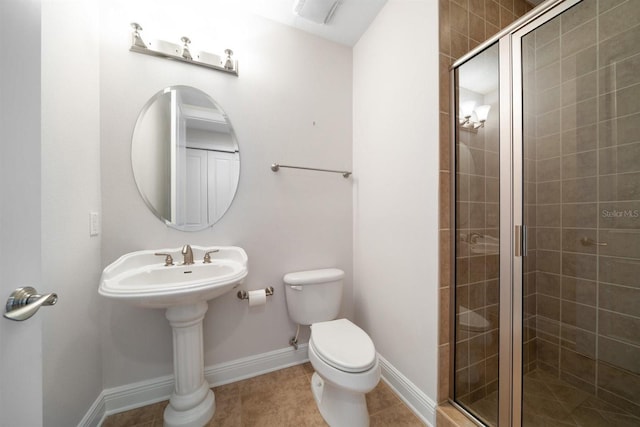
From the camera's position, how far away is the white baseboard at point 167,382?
118cm

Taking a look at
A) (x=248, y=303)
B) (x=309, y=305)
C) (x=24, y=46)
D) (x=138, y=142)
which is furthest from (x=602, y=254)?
(x=138, y=142)

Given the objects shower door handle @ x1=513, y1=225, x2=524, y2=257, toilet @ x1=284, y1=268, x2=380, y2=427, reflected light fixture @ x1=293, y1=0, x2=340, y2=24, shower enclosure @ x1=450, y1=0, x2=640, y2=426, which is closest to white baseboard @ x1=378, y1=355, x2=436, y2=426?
shower enclosure @ x1=450, y1=0, x2=640, y2=426

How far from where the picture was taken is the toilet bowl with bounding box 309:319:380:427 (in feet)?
3.31

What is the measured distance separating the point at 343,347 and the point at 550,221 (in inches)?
44.9

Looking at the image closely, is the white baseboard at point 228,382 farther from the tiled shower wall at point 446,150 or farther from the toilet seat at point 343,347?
the toilet seat at point 343,347

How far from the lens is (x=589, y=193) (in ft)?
3.29

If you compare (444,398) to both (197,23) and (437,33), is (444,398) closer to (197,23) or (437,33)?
(437,33)

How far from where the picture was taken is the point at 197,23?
1368 millimetres

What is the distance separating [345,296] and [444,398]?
81cm

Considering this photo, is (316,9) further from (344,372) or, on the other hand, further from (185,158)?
(344,372)

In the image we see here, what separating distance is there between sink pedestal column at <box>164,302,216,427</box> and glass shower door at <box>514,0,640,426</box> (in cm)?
153

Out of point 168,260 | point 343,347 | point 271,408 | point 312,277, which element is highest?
point 168,260

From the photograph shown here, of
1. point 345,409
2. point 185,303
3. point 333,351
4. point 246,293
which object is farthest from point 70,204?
point 345,409

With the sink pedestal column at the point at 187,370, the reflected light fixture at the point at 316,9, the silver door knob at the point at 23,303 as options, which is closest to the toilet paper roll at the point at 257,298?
the sink pedestal column at the point at 187,370
